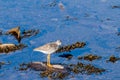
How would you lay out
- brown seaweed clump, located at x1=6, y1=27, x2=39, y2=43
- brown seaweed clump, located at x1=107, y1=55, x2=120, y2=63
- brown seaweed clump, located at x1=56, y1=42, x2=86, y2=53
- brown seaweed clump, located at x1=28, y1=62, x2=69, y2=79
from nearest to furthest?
brown seaweed clump, located at x1=28, y1=62, x2=69, y2=79, brown seaweed clump, located at x1=107, y1=55, x2=120, y2=63, brown seaweed clump, located at x1=56, y1=42, x2=86, y2=53, brown seaweed clump, located at x1=6, y1=27, x2=39, y2=43

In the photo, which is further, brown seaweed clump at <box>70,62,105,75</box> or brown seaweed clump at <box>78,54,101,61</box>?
brown seaweed clump at <box>78,54,101,61</box>

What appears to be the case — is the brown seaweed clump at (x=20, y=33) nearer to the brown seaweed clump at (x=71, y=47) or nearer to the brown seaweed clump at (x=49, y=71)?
the brown seaweed clump at (x=71, y=47)

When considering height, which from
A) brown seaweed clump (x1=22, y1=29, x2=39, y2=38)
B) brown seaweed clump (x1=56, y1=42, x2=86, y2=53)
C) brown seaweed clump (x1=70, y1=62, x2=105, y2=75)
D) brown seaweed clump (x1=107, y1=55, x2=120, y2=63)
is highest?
brown seaweed clump (x1=22, y1=29, x2=39, y2=38)

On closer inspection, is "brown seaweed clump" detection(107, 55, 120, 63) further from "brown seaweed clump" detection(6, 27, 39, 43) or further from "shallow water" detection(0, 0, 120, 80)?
"brown seaweed clump" detection(6, 27, 39, 43)

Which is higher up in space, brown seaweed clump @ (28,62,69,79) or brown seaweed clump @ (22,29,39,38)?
brown seaweed clump @ (22,29,39,38)

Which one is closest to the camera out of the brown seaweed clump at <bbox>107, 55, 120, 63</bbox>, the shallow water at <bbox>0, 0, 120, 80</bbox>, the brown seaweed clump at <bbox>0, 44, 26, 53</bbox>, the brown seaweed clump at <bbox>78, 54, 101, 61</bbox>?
the shallow water at <bbox>0, 0, 120, 80</bbox>

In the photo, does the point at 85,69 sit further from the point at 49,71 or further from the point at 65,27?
the point at 65,27

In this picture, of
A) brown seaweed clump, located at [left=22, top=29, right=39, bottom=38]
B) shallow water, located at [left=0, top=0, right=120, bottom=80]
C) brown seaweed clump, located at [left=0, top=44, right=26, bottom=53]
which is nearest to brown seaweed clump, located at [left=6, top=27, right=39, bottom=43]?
brown seaweed clump, located at [left=22, top=29, right=39, bottom=38]

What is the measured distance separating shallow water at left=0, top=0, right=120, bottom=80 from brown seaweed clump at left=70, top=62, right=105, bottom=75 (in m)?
0.26

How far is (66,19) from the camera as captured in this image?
20.6 metres

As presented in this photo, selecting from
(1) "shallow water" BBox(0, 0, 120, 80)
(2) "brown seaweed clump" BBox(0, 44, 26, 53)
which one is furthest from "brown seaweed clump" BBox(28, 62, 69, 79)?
(2) "brown seaweed clump" BBox(0, 44, 26, 53)

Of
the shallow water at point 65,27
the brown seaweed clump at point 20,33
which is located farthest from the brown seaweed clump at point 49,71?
the brown seaweed clump at point 20,33

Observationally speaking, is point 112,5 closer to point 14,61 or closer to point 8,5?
point 8,5

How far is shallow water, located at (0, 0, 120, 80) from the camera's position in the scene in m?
14.5
